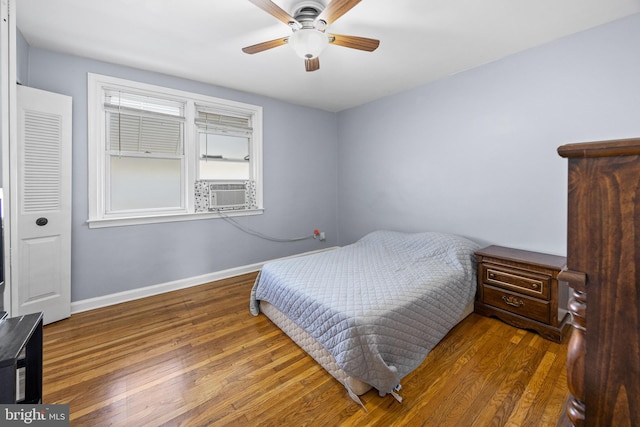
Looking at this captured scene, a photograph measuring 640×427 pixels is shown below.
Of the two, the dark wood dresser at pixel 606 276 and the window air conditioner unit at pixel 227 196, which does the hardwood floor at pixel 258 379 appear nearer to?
the dark wood dresser at pixel 606 276

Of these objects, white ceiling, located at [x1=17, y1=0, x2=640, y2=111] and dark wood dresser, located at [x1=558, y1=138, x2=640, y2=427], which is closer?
dark wood dresser, located at [x1=558, y1=138, x2=640, y2=427]

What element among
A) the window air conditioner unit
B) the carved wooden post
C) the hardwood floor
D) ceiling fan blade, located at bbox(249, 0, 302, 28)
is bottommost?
the hardwood floor

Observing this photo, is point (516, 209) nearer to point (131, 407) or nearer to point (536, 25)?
point (536, 25)

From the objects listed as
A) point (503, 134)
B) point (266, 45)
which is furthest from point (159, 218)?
point (503, 134)

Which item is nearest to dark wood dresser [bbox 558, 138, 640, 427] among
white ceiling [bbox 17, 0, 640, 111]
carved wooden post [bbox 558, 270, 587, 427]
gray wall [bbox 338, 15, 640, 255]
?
carved wooden post [bbox 558, 270, 587, 427]

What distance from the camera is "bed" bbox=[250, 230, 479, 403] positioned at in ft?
5.40

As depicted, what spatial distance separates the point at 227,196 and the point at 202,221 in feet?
1.46

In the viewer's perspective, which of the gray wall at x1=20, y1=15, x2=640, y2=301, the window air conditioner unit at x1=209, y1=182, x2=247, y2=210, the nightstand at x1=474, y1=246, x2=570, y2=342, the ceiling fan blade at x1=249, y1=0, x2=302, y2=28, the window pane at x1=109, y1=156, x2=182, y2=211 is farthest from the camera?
the window air conditioner unit at x1=209, y1=182, x2=247, y2=210

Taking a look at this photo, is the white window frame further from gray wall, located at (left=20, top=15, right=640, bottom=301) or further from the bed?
the bed

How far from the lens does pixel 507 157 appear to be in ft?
9.05

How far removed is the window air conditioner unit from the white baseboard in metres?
0.85

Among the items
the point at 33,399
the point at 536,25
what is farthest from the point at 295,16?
the point at 33,399

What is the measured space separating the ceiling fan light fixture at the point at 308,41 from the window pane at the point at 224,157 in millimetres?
1947

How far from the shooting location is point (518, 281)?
2.34 meters
